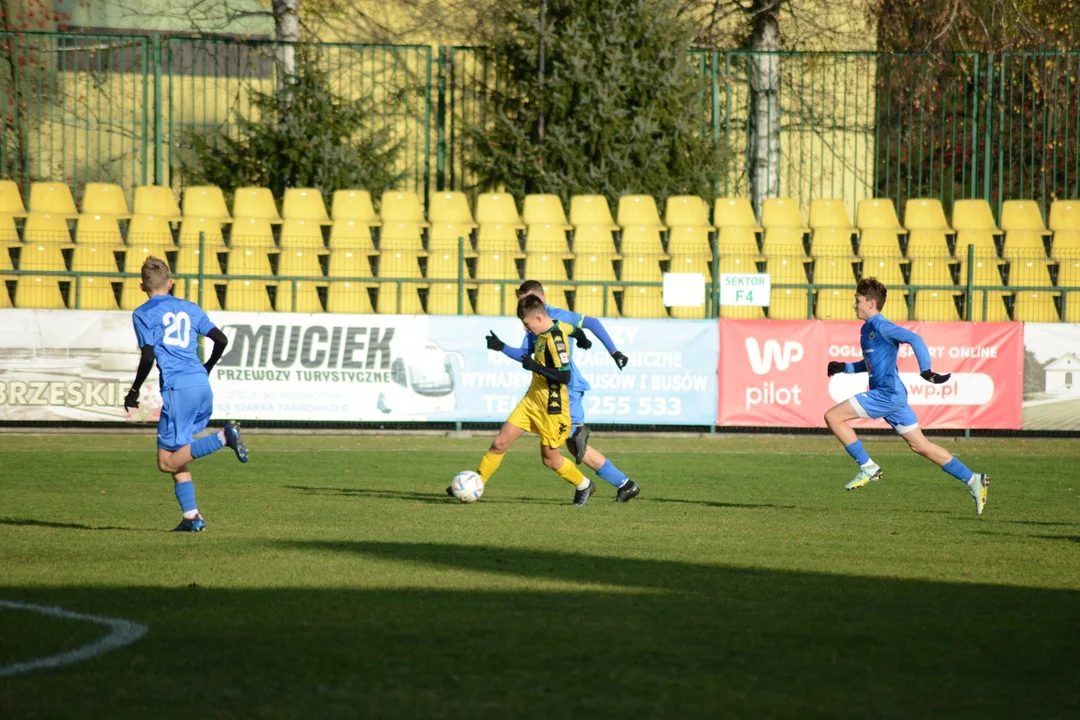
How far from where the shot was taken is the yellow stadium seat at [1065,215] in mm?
23922

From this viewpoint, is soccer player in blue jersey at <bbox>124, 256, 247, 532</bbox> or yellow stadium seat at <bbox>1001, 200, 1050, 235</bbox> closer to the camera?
soccer player in blue jersey at <bbox>124, 256, 247, 532</bbox>

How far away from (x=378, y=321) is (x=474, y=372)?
1542mm

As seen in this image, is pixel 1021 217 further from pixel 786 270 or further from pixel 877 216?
pixel 786 270

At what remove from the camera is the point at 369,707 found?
4.75m

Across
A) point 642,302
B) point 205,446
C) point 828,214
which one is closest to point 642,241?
point 642,302

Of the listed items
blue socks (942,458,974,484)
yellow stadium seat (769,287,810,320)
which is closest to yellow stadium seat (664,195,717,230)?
yellow stadium seat (769,287,810,320)

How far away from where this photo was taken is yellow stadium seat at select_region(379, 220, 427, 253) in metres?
21.8

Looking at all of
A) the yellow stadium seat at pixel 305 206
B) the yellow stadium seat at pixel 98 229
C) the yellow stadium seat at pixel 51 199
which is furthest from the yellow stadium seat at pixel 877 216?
the yellow stadium seat at pixel 51 199

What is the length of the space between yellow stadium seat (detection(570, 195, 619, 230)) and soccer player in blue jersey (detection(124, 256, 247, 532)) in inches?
534

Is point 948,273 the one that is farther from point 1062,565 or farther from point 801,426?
point 1062,565

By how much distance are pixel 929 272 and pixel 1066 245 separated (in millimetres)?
2757

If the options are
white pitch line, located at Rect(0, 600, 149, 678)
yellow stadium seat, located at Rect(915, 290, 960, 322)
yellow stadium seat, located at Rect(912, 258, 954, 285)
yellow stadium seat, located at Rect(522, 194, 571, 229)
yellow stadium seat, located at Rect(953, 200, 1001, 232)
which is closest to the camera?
Result: white pitch line, located at Rect(0, 600, 149, 678)

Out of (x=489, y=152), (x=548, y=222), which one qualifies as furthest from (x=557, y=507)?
(x=489, y=152)

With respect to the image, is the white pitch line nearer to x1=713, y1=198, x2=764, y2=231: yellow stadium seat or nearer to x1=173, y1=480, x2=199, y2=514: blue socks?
x1=173, y1=480, x2=199, y2=514: blue socks
